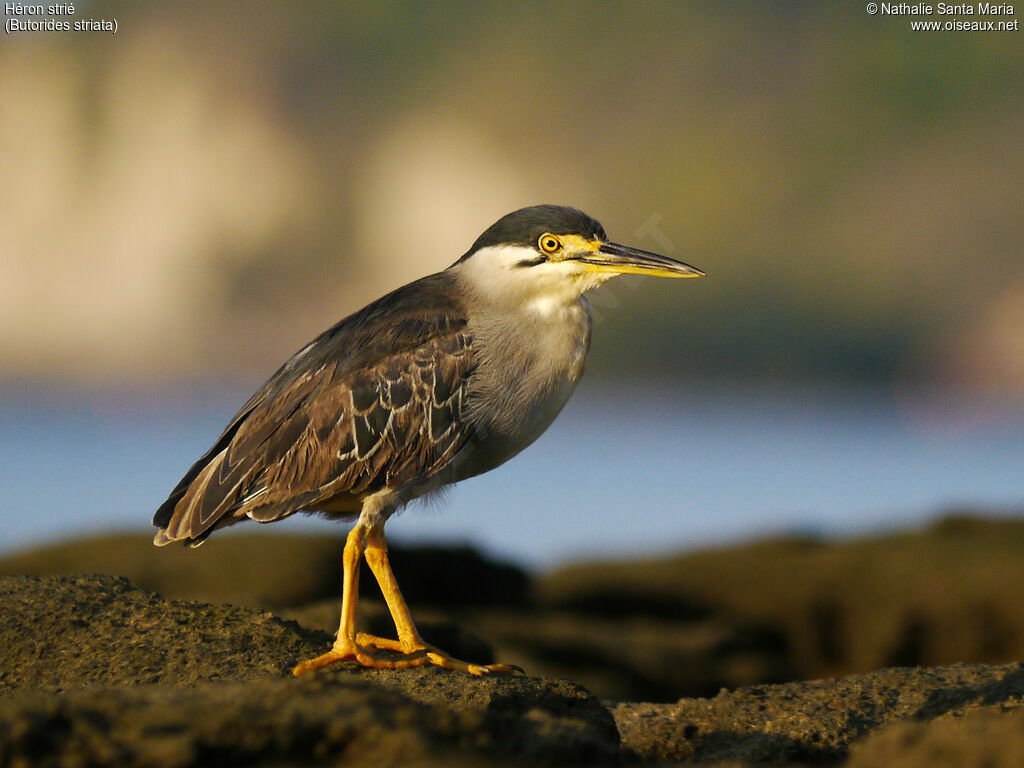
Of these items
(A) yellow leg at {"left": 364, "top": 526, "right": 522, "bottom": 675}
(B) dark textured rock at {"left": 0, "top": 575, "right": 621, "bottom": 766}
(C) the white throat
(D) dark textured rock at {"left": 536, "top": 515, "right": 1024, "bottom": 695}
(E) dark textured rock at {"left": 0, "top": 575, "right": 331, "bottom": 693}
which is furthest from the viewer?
(D) dark textured rock at {"left": 536, "top": 515, "right": 1024, "bottom": 695}

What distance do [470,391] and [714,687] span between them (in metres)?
6.10

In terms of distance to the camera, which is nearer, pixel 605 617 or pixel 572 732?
pixel 572 732

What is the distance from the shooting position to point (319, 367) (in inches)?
268

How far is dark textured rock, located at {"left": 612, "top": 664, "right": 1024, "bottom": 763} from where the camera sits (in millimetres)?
5910

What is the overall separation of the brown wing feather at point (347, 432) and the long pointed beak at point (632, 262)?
0.91m

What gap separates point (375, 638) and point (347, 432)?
1192 millimetres

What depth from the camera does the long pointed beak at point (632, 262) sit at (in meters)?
6.88

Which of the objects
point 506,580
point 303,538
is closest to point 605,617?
point 506,580

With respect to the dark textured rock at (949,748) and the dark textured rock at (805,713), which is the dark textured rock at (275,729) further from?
the dark textured rock at (805,713)

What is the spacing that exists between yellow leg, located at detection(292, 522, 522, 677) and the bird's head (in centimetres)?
169

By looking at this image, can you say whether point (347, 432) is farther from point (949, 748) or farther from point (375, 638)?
point (949, 748)


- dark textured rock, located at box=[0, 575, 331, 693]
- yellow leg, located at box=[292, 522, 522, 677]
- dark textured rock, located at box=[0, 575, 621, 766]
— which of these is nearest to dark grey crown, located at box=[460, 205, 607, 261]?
yellow leg, located at box=[292, 522, 522, 677]

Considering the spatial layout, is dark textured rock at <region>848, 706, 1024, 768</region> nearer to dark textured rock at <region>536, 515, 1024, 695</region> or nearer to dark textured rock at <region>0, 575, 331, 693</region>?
dark textured rock at <region>0, 575, 331, 693</region>

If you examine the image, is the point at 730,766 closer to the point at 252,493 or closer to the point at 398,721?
the point at 398,721
